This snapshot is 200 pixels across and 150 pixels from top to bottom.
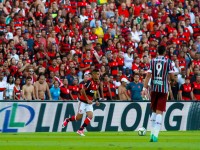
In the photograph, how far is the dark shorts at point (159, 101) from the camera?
61.1ft

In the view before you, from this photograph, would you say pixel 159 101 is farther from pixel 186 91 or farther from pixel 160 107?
pixel 186 91

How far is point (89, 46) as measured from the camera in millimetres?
31031

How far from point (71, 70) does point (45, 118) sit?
3515 mm

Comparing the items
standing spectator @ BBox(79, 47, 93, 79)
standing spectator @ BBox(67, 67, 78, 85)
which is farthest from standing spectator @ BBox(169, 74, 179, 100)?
standing spectator @ BBox(67, 67, 78, 85)

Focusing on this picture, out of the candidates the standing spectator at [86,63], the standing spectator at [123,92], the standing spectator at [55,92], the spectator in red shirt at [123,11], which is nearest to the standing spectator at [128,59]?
the standing spectator at [86,63]

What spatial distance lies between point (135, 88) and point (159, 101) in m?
10.3

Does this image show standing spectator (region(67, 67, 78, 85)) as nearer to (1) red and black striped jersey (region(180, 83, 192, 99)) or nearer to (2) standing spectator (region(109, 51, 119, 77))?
(2) standing spectator (region(109, 51, 119, 77))

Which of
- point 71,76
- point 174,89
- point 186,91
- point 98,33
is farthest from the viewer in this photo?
point 98,33

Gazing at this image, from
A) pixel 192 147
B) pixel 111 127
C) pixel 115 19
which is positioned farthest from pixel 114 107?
pixel 192 147

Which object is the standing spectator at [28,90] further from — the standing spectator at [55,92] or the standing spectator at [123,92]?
the standing spectator at [123,92]

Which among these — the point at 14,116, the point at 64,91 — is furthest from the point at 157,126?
the point at 64,91

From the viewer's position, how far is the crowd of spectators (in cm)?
2869

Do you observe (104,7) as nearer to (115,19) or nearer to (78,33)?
(115,19)

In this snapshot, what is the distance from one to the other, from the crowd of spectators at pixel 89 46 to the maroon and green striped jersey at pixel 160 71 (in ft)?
30.7
